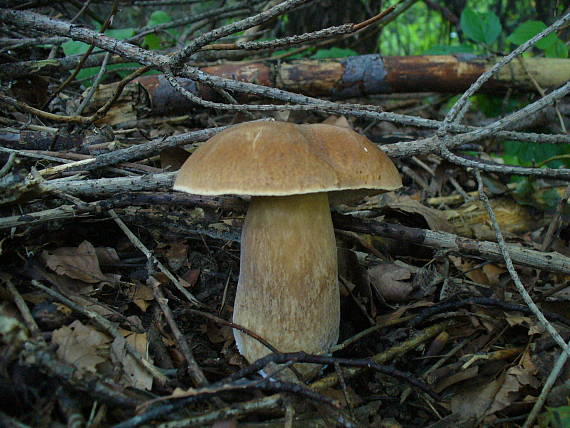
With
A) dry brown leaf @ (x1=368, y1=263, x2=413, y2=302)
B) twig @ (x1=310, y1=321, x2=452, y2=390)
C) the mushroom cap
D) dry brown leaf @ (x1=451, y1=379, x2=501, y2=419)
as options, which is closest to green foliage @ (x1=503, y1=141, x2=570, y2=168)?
dry brown leaf @ (x1=368, y1=263, x2=413, y2=302)

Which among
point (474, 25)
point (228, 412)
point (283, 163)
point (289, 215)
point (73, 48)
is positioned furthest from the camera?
point (474, 25)

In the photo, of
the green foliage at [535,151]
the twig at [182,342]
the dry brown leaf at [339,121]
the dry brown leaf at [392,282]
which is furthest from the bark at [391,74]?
the twig at [182,342]

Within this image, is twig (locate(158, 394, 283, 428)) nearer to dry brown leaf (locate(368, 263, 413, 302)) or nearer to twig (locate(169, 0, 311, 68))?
dry brown leaf (locate(368, 263, 413, 302))

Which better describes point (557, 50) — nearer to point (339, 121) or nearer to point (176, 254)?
point (339, 121)

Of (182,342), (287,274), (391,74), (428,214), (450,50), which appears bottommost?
(428,214)

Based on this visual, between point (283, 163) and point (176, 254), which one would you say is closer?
point (283, 163)

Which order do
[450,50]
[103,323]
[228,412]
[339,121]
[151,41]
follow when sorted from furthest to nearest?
[450,50]
[151,41]
[339,121]
[103,323]
[228,412]

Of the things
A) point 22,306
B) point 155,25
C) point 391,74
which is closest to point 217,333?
point 22,306

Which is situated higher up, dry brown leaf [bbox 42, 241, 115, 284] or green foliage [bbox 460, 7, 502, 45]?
green foliage [bbox 460, 7, 502, 45]
